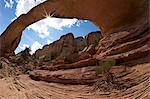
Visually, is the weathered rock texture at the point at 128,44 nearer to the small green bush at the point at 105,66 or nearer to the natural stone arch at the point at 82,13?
the small green bush at the point at 105,66

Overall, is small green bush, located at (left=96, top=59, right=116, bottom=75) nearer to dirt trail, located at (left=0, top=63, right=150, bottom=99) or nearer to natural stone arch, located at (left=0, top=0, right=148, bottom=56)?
dirt trail, located at (left=0, top=63, right=150, bottom=99)

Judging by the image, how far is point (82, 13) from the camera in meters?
5.04

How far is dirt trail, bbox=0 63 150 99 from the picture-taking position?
9.31 ft

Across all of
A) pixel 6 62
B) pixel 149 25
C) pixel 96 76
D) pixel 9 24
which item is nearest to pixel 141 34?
pixel 149 25

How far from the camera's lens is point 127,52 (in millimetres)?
3455

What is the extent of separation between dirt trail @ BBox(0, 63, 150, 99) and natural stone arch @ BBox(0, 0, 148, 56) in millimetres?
1116

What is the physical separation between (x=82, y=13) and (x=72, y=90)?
2.04 metres

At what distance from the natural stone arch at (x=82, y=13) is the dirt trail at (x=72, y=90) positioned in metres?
1.12

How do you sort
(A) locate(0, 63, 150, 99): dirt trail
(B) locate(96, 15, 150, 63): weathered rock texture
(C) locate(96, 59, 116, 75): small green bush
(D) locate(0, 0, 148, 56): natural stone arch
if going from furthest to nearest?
(D) locate(0, 0, 148, 56): natural stone arch
(B) locate(96, 15, 150, 63): weathered rock texture
(C) locate(96, 59, 116, 75): small green bush
(A) locate(0, 63, 150, 99): dirt trail

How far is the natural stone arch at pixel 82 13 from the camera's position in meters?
4.16

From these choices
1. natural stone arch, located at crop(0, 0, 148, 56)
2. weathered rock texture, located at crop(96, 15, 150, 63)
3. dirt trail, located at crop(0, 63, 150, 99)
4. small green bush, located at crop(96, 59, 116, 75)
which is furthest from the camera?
natural stone arch, located at crop(0, 0, 148, 56)

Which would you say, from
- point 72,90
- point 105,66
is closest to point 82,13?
point 105,66

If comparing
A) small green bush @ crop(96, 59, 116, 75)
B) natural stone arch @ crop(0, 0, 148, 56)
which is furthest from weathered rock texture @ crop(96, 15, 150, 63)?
natural stone arch @ crop(0, 0, 148, 56)

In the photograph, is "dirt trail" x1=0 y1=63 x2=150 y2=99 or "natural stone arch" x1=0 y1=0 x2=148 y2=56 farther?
"natural stone arch" x1=0 y1=0 x2=148 y2=56
